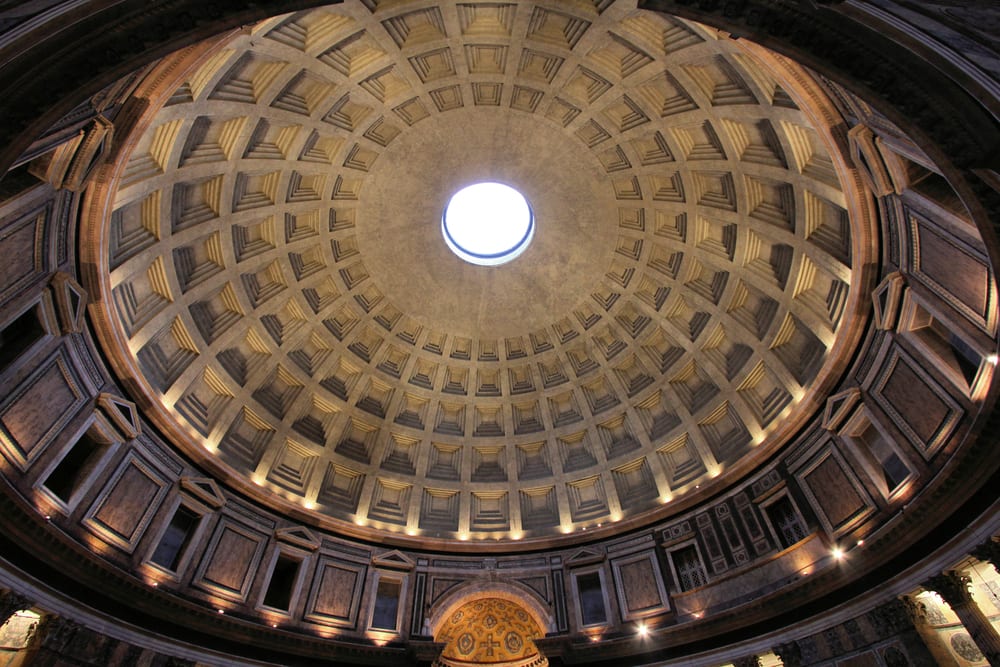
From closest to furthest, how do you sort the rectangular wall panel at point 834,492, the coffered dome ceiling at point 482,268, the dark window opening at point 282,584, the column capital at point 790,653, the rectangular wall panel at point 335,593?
the column capital at point 790,653 → the rectangular wall panel at point 834,492 → the coffered dome ceiling at point 482,268 → the dark window opening at point 282,584 → the rectangular wall panel at point 335,593

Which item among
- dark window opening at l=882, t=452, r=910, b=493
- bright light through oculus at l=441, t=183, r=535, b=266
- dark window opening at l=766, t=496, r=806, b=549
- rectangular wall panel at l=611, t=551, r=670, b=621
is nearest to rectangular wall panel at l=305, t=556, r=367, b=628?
rectangular wall panel at l=611, t=551, r=670, b=621

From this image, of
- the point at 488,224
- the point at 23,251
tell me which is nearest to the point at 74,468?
the point at 23,251

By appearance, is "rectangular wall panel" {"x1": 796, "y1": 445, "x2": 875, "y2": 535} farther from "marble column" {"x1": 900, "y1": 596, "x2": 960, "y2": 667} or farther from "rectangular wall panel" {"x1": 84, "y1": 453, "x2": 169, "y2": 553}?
"rectangular wall panel" {"x1": 84, "y1": 453, "x2": 169, "y2": 553}

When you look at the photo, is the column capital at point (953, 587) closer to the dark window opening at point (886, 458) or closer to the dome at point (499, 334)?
the dome at point (499, 334)

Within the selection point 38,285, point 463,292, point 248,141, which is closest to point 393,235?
point 463,292

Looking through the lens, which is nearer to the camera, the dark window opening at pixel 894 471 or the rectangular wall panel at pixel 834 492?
the dark window opening at pixel 894 471

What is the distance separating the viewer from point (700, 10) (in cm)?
909

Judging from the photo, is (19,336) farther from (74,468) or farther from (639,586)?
(639,586)

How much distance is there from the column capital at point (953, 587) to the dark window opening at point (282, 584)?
1964cm

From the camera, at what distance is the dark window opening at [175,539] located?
715 inches

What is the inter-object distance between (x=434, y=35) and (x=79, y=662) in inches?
809

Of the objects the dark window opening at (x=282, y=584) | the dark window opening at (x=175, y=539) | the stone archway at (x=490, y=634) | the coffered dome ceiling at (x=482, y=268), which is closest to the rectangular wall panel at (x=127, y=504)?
the dark window opening at (x=175, y=539)

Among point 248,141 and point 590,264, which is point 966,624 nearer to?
point 590,264

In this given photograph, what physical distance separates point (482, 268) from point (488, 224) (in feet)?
11.8
